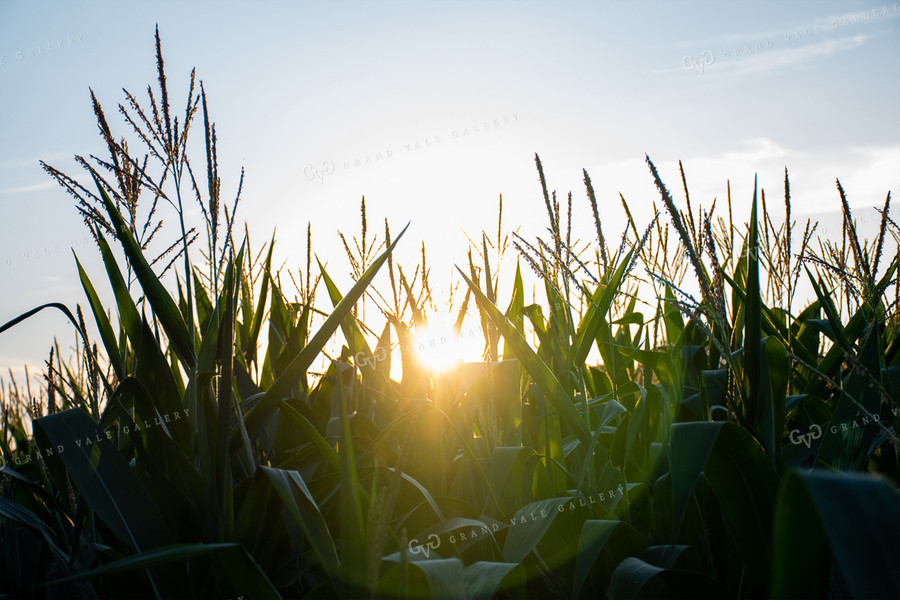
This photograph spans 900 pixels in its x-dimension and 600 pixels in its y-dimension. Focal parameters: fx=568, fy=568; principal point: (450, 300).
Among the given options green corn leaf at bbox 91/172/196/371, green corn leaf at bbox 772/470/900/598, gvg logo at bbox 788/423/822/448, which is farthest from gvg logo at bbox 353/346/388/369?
green corn leaf at bbox 772/470/900/598

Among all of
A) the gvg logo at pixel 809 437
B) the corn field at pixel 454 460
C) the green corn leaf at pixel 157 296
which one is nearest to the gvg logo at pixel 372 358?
the corn field at pixel 454 460

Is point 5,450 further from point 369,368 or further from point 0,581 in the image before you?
point 369,368

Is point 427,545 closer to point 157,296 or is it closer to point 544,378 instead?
point 544,378

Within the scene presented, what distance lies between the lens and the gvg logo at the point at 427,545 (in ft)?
3.65

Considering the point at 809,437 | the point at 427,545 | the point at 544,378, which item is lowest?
the point at 427,545

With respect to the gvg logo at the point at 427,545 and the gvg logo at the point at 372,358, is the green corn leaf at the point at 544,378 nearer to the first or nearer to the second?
the gvg logo at the point at 427,545

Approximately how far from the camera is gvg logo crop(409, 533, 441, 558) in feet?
3.65

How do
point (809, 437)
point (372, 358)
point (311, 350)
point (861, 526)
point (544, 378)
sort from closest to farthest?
point (861, 526)
point (311, 350)
point (544, 378)
point (809, 437)
point (372, 358)

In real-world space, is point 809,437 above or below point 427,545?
above

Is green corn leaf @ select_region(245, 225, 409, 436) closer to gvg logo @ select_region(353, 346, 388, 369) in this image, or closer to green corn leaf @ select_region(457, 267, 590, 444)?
green corn leaf @ select_region(457, 267, 590, 444)

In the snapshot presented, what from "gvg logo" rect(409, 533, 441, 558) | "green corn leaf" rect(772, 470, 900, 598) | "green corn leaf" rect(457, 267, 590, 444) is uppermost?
"green corn leaf" rect(457, 267, 590, 444)

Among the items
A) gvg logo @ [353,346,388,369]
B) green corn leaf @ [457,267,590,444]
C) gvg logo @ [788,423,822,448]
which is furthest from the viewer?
gvg logo @ [353,346,388,369]

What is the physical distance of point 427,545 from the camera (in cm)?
120

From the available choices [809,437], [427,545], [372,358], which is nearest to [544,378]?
[427,545]
